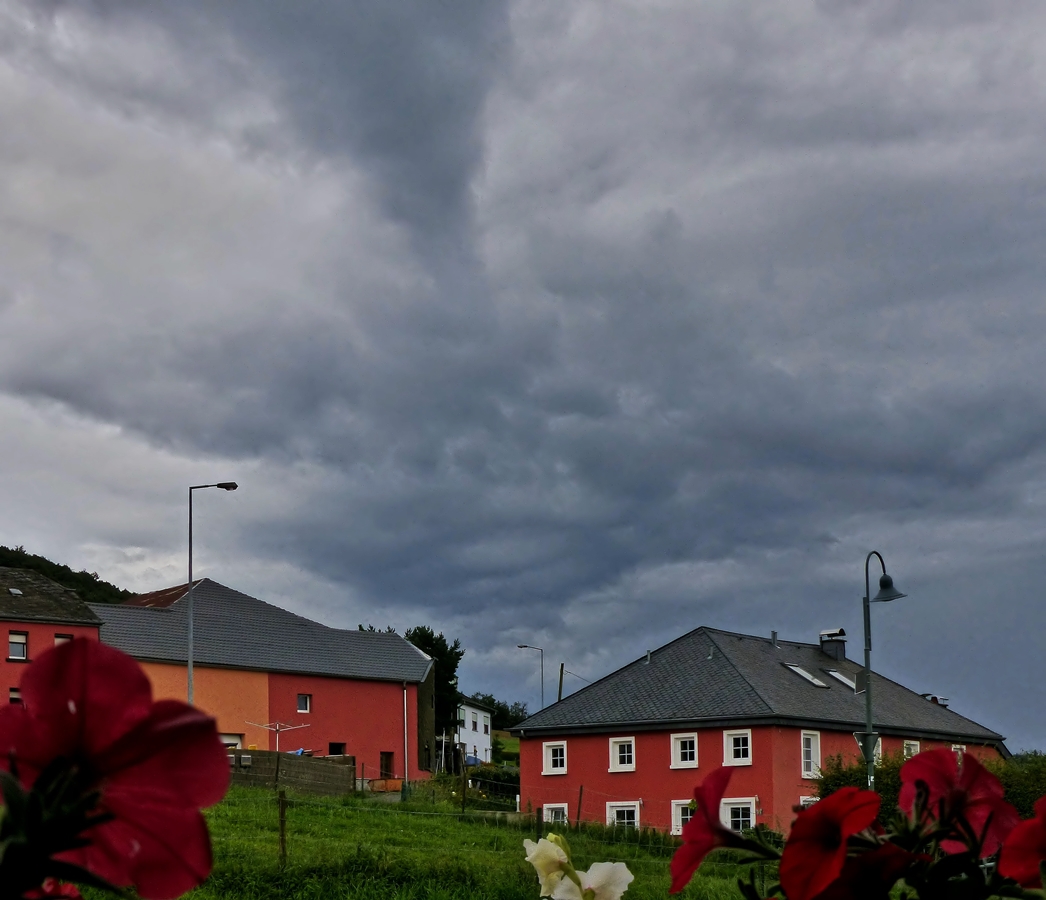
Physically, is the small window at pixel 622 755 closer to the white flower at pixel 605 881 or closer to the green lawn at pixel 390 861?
the green lawn at pixel 390 861

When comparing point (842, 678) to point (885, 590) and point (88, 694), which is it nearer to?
point (885, 590)

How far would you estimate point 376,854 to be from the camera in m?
17.6

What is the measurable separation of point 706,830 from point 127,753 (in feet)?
1.80

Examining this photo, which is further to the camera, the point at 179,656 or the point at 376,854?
the point at 179,656

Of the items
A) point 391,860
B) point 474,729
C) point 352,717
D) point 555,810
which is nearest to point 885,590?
point 391,860

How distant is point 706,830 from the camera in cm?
105

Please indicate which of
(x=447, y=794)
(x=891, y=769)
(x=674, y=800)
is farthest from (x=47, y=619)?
(x=891, y=769)

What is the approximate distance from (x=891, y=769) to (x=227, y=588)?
37271 millimetres

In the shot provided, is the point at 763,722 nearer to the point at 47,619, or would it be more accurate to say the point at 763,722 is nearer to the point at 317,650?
the point at 317,650

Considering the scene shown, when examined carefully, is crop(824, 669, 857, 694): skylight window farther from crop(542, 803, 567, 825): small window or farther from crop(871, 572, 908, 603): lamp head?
crop(871, 572, 908, 603): lamp head

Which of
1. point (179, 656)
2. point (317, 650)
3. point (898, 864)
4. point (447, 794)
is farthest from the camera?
point (317, 650)

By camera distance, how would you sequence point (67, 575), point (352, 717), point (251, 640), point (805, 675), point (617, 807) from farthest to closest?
point (67, 575), point (251, 640), point (352, 717), point (805, 675), point (617, 807)

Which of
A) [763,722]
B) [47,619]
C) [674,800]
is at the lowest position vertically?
[674,800]

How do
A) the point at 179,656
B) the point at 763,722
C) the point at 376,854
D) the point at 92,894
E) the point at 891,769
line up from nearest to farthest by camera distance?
the point at 92,894
the point at 376,854
the point at 891,769
the point at 763,722
the point at 179,656
